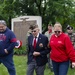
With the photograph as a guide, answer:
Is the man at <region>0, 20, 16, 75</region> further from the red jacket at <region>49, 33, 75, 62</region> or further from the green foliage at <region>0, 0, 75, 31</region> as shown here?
the green foliage at <region>0, 0, 75, 31</region>

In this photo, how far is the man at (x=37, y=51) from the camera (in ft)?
21.1

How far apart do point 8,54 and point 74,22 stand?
47.9 feet

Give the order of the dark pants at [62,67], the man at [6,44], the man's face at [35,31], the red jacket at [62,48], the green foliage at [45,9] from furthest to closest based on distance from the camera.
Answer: the green foliage at [45,9]
the man at [6,44]
the man's face at [35,31]
the dark pants at [62,67]
the red jacket at [62,48]

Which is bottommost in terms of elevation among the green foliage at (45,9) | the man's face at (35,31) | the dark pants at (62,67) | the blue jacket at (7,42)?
the green foliage at (45,9)

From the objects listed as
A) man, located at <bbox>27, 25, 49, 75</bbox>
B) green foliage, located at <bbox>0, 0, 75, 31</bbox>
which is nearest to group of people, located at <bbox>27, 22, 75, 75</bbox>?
man, located at <bbox>27, 25, 49, 75</bbox>

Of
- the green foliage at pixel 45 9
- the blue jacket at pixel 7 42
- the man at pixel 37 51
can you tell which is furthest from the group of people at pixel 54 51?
the green foliage at pixel 45 9

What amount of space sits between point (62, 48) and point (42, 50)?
1.88 ft

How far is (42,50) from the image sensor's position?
6477 mm

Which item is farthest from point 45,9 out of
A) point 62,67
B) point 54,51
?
point 62,67

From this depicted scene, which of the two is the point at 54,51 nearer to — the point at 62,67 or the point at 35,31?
the point at 62,67

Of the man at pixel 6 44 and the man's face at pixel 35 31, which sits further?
the man at pixel 6 44

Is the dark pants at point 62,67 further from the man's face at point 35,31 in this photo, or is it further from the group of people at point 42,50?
the man's face at point 35,31

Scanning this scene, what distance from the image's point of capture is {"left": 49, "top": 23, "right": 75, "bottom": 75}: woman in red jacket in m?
6.01

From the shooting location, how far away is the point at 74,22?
21359 millimetres
